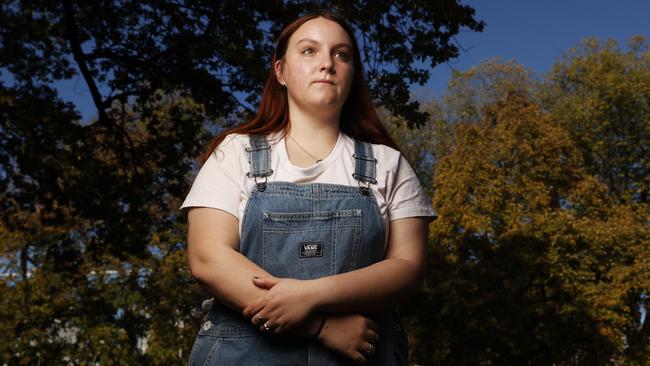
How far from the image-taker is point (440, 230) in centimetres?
2458

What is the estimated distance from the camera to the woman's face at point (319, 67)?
2773 mm

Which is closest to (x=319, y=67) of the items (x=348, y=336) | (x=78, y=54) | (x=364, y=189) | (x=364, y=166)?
(x=364, y=166)

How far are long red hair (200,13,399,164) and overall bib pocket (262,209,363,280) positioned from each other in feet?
1.64

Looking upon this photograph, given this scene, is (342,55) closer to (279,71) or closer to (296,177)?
(279,71)

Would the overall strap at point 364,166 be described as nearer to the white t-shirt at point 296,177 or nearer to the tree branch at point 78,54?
the white t-shirt at point 296,177

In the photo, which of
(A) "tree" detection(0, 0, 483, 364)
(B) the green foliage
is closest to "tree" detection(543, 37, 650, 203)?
(B) the green foliage

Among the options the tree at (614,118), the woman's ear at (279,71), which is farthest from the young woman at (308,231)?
the tree at (614,118)

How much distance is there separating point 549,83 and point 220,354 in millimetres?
36280

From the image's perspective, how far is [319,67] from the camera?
2.77m

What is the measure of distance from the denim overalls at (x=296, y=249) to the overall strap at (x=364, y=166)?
6cm

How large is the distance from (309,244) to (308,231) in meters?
0.05

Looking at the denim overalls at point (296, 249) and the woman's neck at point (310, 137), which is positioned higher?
the woman's neck at point (310, 137)

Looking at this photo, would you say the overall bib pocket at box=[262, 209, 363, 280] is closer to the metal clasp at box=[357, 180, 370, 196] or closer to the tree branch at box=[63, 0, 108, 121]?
the metal clasp at box=[357, 180, 370, 196]

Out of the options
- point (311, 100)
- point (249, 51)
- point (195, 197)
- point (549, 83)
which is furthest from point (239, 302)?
point (549, 83)
